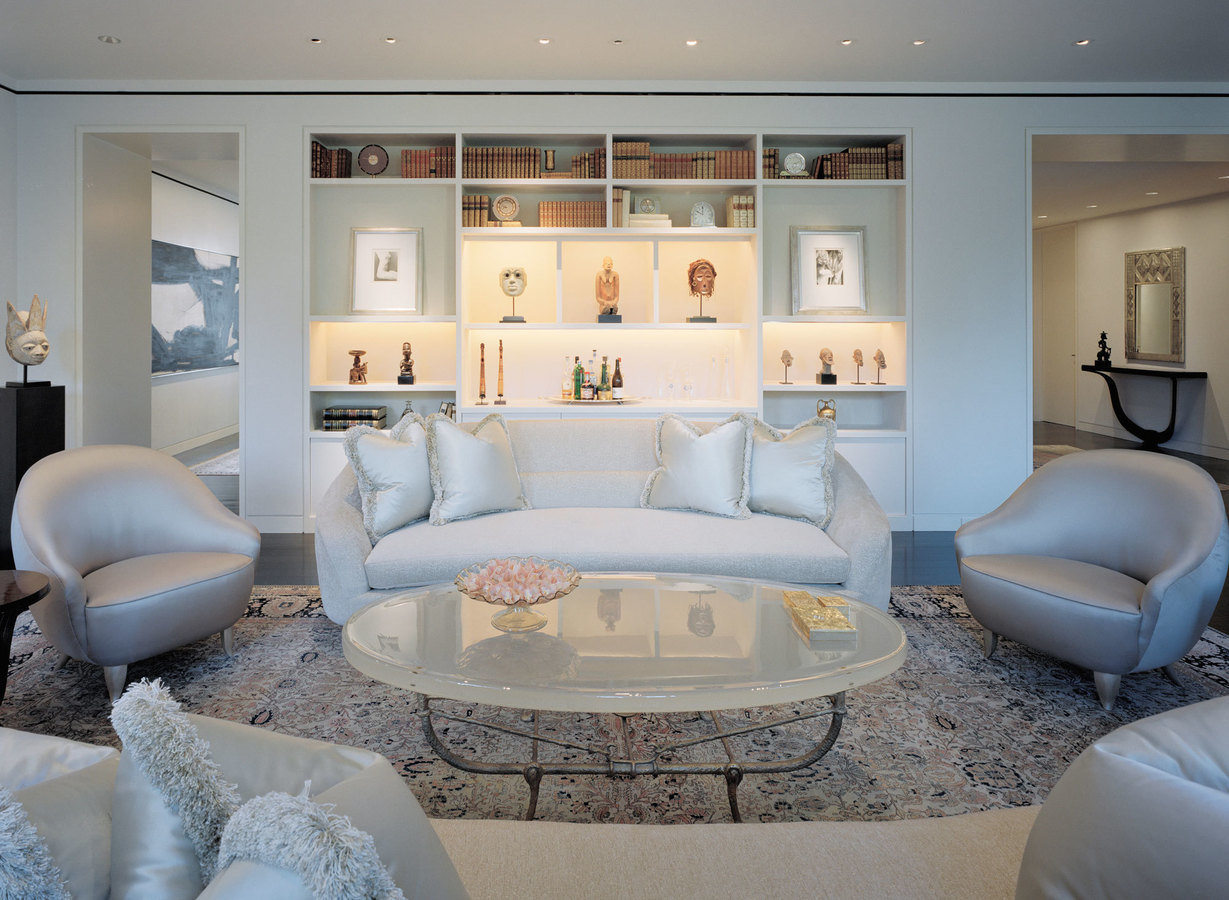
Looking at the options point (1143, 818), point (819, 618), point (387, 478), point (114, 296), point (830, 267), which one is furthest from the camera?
point (114, 296)

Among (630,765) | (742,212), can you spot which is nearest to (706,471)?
(630,765)

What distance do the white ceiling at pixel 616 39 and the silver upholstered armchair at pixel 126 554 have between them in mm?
2612

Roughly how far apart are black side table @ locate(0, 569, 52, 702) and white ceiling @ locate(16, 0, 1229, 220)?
3184mm

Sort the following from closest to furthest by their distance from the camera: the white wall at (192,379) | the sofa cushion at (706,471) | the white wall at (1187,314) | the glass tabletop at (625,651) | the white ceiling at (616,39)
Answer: the glass tabletop at (625,651)
the sofa cushion at (706,471)
the white ceiling at (616,39)
the white wall at (192,379)
the white wall at (1187,314)

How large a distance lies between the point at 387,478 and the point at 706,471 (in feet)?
4.55

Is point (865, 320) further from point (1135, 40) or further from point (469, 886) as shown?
point (469, 886)

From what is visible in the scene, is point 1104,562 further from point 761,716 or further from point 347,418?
point 347,418

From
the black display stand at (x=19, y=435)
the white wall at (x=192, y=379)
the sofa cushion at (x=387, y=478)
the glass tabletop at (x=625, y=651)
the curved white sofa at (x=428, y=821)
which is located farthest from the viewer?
the white wall at (x=192, y=379)

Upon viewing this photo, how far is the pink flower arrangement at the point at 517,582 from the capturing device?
2.51 meters

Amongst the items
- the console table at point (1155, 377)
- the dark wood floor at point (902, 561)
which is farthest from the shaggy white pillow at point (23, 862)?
the console table at point (1155, 377)

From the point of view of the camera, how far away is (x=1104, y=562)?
350 cm

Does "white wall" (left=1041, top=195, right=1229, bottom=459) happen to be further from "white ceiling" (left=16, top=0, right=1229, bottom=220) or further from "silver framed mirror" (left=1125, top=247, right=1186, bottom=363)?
"white ceiling" (left=16, top=0, right=1229, bottom=220)

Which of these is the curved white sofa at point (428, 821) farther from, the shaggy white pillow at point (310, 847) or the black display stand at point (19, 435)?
the black display stand at point (19, 435)

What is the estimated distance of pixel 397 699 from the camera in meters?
3.13
